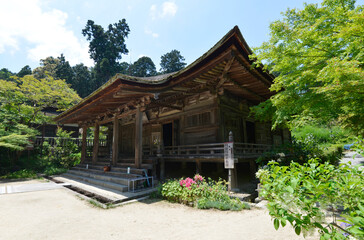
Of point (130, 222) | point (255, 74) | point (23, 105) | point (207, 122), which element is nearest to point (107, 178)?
point (130, 222)

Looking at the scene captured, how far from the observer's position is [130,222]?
454 cm

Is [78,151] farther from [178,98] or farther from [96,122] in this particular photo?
[178,98]

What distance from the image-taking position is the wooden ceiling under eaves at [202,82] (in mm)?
6273

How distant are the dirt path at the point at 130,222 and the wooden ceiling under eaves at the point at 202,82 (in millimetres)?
4364

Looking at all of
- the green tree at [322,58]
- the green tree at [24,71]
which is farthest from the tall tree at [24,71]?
the green tree at [322,58]

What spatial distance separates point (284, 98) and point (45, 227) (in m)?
8.21

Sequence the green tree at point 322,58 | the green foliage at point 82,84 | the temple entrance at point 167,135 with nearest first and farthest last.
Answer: the green tree at point 322,58
the temple entrance at point 167,135
the green foliage at point 82,84

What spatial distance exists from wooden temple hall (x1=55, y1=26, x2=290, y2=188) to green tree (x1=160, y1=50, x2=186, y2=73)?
131 feet

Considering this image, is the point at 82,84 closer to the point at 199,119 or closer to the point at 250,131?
the point at 199,119

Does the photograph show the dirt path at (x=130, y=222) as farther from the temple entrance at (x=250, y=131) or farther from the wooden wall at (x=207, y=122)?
the temple entrance at (x=250, y=131)

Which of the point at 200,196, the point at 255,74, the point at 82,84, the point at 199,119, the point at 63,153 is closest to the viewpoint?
the point at 200,196

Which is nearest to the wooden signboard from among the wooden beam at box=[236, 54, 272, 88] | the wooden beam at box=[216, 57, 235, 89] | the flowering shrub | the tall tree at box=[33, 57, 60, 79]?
the flowering shrub

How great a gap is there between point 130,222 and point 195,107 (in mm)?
6721

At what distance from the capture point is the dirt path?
379 cm
